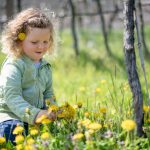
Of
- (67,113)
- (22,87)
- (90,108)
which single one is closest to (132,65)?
(67,113)

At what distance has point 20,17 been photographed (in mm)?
3578

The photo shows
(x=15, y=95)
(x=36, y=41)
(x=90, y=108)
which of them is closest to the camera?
(x=15, y=95)

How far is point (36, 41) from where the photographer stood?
3.44 m

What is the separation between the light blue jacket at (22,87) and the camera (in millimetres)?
3273

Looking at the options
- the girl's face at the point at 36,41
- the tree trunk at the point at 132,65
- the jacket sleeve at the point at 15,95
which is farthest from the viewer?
the girl's face at the point at 36,41

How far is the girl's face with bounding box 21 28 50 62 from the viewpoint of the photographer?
11.2ft

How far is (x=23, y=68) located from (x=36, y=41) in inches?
8.4

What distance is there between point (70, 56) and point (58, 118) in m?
6.01

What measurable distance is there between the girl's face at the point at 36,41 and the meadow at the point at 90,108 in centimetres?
41

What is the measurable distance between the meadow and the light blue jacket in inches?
6.7

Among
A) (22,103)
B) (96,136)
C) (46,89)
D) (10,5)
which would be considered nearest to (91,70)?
(10,5)

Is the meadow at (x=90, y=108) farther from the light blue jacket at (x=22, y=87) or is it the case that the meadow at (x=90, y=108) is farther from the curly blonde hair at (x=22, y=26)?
the curly blonde hair at (x=22, y=26)

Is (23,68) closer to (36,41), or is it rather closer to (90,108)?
(36,41)

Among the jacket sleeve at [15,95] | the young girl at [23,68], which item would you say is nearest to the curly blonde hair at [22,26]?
the young girl at [23,68]
